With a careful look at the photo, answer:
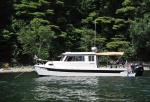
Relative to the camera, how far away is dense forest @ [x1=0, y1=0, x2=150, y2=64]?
59.5 meters

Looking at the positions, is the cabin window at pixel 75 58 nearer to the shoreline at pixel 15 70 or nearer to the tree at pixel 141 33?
the shoreline at pixel 15 70

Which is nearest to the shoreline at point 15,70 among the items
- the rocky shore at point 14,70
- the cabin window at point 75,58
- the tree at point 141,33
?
the rocky shore at point 14,70

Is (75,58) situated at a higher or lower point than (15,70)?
higher

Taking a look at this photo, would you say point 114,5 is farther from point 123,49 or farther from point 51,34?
point 51,34

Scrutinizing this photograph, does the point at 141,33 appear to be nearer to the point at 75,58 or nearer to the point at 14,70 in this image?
the point at 75,58

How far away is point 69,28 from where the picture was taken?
6669 cm

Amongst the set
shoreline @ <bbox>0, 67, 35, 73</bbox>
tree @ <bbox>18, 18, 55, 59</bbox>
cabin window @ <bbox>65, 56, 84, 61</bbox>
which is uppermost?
tree @ <bbox>18, 18, 55, 59</bbox>

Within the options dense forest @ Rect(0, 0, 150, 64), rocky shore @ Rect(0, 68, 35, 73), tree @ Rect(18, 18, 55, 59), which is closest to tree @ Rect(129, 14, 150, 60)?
dense forest @ Rect(0, 0, 150, 64)

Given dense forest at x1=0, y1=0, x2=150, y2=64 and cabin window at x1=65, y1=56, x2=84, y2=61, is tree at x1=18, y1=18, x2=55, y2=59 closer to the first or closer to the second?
dense forest at x1=0, y1=0, x2=150, y2=64

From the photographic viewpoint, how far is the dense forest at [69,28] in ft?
195

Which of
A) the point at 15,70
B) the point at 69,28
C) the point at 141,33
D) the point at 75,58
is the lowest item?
the point at 15,70

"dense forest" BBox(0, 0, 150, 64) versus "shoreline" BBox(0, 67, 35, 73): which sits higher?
"dense forest" BBox(0, 0, 150, 64)

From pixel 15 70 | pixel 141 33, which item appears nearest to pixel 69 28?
pixel 141 33

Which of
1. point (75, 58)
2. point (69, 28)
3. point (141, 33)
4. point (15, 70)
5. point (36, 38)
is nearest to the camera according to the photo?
point (75, 58)
